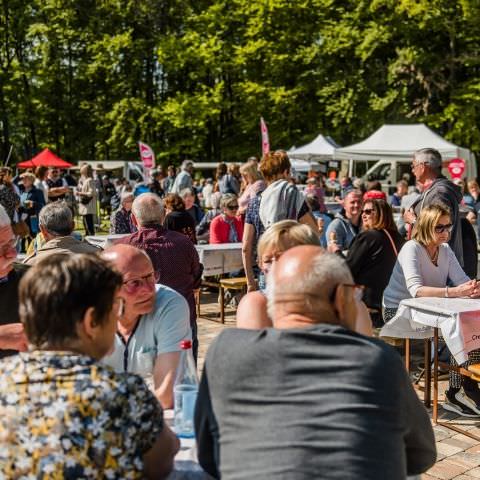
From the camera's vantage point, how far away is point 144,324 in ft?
10.5

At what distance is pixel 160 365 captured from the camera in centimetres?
307

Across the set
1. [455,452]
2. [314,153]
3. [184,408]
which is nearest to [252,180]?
[455,452]

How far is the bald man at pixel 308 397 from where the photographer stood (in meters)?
1.95

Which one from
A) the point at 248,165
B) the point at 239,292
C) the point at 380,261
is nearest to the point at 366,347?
the point at 380,261

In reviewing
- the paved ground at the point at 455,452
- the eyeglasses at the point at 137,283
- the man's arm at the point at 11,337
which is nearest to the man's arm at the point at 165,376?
the eyeglasses at the point at 137,283

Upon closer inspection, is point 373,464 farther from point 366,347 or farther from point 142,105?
point 142,105

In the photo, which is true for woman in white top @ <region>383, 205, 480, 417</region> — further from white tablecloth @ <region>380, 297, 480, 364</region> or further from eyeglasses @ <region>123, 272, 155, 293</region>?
eyeglasses @ <region>123, 272, 155, 293</region>

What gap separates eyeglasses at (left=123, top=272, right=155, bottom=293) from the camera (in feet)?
10.1

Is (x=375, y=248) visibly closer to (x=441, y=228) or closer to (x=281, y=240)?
(x=441, y=228)

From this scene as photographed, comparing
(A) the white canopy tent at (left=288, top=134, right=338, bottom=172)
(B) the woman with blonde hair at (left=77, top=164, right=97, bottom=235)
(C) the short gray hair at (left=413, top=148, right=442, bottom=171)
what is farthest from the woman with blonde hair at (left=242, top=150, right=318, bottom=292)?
(A) the white canopy tent at (left=288, top=134, right=338, bottom=172)

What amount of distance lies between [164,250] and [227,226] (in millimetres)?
4229

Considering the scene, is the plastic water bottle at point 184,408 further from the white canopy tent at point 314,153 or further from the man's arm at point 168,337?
the white canopy tent at point 314,153

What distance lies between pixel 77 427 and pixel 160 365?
122cm

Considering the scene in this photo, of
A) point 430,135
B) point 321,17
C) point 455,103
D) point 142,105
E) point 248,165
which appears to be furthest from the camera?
point 142,105
